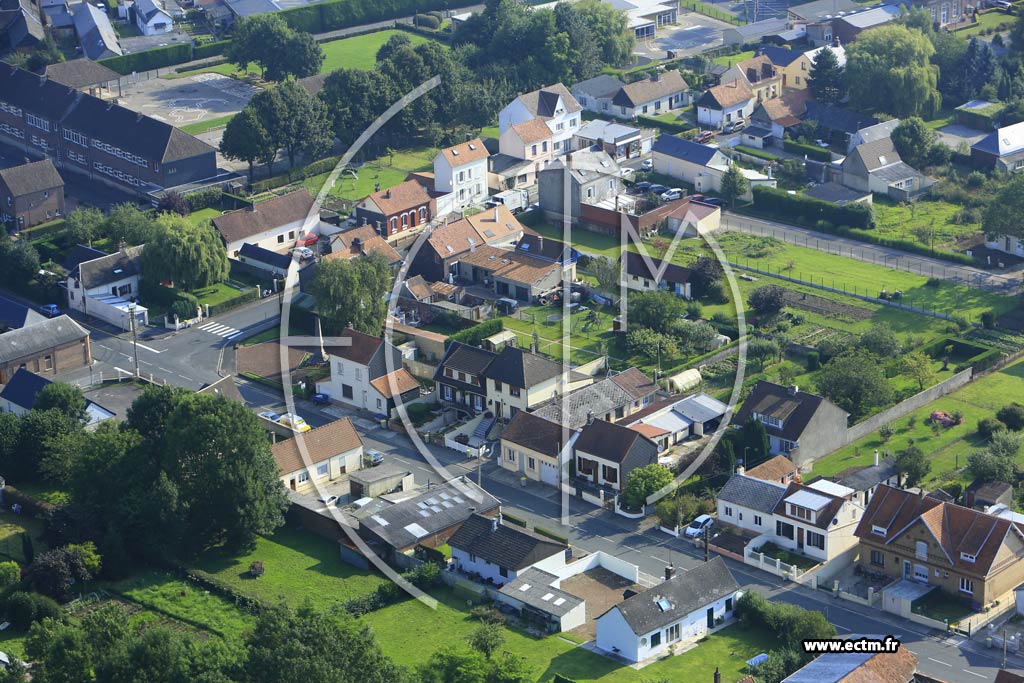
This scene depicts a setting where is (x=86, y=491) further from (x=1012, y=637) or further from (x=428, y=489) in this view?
(x=1012, y=637)

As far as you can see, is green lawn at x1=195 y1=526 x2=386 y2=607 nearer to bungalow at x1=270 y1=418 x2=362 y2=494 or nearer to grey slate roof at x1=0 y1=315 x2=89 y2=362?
bungalow at x1=270 y1=418 x2=362 y2=494

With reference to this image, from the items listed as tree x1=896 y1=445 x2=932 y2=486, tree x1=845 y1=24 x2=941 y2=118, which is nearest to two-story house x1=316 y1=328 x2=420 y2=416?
tree x1=896 y1=445 x2=932 y2=486

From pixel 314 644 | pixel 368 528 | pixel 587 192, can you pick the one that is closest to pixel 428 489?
pixel 368 528

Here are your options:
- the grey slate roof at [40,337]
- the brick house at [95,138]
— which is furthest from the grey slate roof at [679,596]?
the brick house at [95,138]

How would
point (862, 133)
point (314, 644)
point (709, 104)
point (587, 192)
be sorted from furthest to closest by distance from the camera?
point (709, 104), point (862, 133), point (587, 192), point (314, 644)

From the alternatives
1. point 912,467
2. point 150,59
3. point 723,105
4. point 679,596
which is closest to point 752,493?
point 912,467

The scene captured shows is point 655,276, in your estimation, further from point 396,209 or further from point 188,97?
point 188,97
